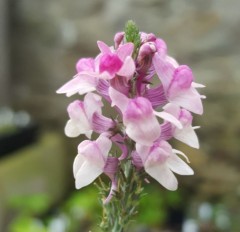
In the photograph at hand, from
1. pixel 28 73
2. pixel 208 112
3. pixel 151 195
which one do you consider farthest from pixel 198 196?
pixel 28 73

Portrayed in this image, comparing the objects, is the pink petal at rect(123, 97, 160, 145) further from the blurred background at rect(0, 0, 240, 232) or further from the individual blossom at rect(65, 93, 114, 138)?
the blurred background at rect(0, 0, 240, 232)

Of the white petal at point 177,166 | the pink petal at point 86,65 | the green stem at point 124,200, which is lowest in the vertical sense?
the green stem at point 124,200

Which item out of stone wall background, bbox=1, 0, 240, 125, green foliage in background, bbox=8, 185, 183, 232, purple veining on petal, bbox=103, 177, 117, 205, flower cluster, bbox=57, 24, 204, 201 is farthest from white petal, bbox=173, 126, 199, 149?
stone wall background, bbox=1, 0, 240, 125

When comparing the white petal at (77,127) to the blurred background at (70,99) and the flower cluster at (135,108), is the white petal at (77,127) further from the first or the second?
the blurred background at (70,99)

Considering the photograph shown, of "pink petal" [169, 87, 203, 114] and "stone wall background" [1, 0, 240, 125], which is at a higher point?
"pink petal" [169, 87, 203, 114]

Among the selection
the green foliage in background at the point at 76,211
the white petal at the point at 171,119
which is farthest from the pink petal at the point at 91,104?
the green foliage in background at the point at 76,211

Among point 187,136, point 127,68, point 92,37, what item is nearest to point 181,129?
point 187,136

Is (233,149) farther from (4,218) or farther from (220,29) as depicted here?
(4,218)

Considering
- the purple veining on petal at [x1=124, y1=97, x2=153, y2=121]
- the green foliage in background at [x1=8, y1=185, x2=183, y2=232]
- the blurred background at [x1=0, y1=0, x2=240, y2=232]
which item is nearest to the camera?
the purple veining on petal at [x1=124, y1=97, x2=153, y2=121]
